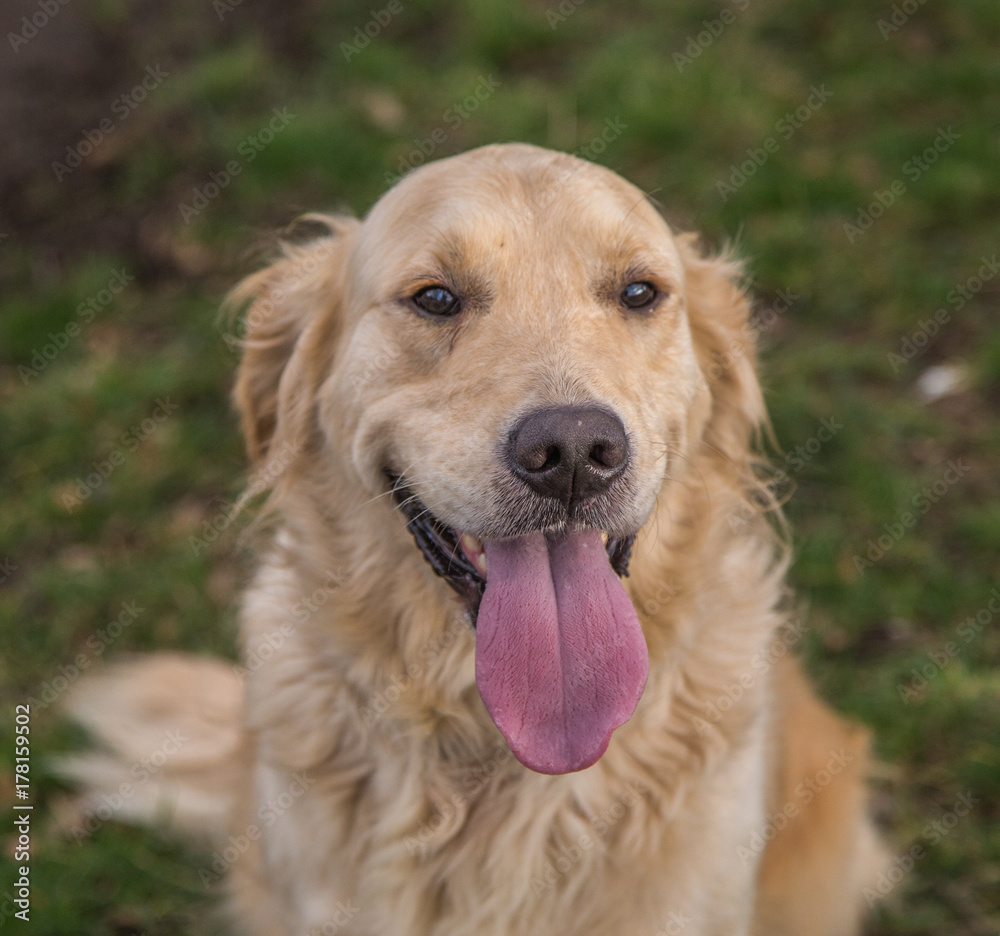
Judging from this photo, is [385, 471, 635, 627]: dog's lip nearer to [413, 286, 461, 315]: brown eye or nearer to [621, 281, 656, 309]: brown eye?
[413, 286, 461, 315]: brown eye

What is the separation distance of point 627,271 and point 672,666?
3.20 feet

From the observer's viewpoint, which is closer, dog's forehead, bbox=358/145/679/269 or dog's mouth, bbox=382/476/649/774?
dog's mouth, bbox=382/476/649/774

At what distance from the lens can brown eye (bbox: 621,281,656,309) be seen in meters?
2.50

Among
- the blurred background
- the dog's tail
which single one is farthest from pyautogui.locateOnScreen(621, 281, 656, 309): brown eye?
the dog's tail

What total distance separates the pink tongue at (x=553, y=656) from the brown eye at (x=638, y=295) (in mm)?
592

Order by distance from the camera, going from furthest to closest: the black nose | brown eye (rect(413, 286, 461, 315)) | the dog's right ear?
the dog's right ear < brown eye (rect(413, 286, 461, 315)) < the black nose

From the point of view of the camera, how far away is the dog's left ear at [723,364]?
2.82 metres

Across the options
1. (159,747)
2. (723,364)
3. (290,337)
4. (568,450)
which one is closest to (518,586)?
(568,450)

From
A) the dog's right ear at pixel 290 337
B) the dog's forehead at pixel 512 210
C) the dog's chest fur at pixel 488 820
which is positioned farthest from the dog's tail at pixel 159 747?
the dog's forehead at pixel 512 210

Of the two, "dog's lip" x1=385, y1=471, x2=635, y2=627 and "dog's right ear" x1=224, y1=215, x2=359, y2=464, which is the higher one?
"dog's right ear" x1=224, y1=215, x2=359, y2=464

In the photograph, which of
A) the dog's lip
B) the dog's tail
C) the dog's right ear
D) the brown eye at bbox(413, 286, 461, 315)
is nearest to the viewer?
the dog's lip

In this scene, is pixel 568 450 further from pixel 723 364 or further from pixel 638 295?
pixel 723 364

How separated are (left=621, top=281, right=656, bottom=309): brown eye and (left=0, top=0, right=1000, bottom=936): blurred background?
4.24 ft

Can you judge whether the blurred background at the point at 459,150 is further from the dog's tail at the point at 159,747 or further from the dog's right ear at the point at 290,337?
the dog's right ear at the point at 290,337
